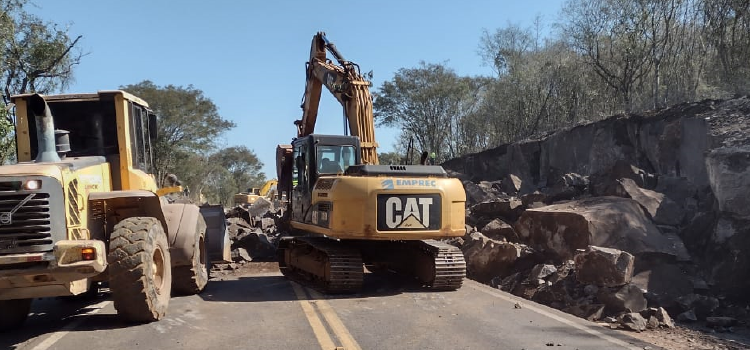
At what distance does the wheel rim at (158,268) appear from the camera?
7.53 m

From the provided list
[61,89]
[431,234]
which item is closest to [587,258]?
[431,234]

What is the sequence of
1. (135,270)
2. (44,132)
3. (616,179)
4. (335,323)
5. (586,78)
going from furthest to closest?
(586,78) < (616,179) < (335,323) < (44,132) < (135,270)

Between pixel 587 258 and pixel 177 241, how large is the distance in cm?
668

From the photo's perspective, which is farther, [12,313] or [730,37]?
[730,37]

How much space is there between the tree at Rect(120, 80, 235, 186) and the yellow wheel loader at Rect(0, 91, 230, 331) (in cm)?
2619

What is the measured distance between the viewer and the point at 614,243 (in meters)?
11.8

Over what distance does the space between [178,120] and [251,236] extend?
23270mm

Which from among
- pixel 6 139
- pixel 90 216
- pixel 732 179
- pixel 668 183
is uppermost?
A: pixel 6 139

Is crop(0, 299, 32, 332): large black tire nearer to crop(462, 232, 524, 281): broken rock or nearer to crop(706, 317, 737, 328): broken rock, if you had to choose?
crop(462, 232, 524, 281): broken rock

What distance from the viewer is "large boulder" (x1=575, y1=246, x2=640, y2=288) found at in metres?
9.52

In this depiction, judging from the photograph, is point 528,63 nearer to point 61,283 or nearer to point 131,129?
point 131,129

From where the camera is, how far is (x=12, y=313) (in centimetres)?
709

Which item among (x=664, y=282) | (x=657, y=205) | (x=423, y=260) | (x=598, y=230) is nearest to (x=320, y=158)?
(x=423, y=260)

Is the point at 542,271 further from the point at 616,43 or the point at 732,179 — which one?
the point at 616,43
